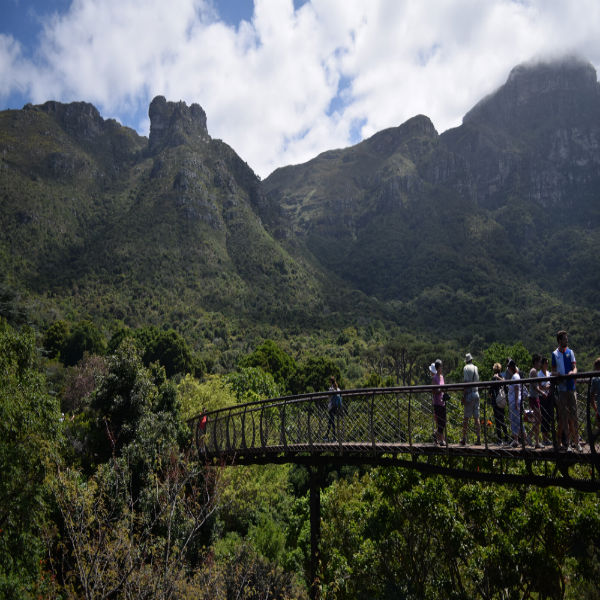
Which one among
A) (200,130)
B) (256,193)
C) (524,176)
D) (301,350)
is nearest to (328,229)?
(256,193)

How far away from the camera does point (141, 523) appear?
508 inches

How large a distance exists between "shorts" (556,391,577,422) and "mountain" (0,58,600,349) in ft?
→ 250

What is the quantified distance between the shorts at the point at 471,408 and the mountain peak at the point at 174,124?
499 ft

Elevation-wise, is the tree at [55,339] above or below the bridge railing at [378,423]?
above

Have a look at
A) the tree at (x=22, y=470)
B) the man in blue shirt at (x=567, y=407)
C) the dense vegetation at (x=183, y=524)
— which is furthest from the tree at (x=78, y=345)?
the man in blue shirt at (x=567, y=407)

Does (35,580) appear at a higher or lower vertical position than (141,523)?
lower

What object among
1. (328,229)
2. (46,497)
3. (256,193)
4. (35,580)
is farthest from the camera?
(328,229)

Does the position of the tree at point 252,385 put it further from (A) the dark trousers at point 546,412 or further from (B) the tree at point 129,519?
(A) the dark trousers at point 546,412

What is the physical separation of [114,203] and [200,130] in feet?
196

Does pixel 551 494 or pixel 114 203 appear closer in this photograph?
pixel 551 494

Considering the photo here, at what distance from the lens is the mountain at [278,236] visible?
9000cm

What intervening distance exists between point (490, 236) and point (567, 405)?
159750mm

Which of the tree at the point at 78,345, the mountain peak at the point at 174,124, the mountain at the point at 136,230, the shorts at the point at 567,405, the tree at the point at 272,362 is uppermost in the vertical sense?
the mountain peak at the point at 174,124

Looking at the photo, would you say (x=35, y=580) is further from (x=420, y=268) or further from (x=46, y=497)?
(x=420, y=268)
